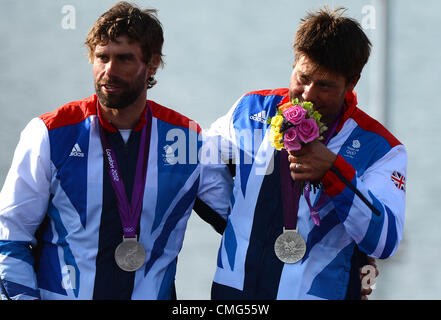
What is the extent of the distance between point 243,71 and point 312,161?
3.02 meters

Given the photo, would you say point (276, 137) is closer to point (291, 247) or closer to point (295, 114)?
point (295, 114)

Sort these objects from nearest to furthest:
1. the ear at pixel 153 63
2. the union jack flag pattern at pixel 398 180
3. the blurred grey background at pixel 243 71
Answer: the union jack flag pattern at pixel 398 180 < the ear at pixel 153 63 < the blurred grey background at pixel 243 71

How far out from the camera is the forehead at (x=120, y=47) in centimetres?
292

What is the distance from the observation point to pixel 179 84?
5.50 meters

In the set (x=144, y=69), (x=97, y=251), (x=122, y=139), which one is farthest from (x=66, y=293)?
(x=144, y=69)

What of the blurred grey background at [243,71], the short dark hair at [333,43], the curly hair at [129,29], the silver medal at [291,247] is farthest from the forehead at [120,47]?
the blurred grey background at [243,71]

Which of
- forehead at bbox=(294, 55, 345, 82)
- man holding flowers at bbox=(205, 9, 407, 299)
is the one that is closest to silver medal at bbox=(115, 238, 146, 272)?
man holding flowers at bbox=(205, 9, 407, 299)

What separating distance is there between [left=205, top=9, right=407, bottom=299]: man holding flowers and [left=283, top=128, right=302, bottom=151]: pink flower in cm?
17

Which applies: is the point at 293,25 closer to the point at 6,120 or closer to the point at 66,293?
the point at 6,120

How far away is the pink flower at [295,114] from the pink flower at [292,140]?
0.10 feet

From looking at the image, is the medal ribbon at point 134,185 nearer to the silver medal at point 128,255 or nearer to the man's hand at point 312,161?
the silver medal at point 128,255

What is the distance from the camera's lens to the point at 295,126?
8.45 ft

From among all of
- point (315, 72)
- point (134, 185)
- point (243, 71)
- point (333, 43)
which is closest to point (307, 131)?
point (315, 72)
